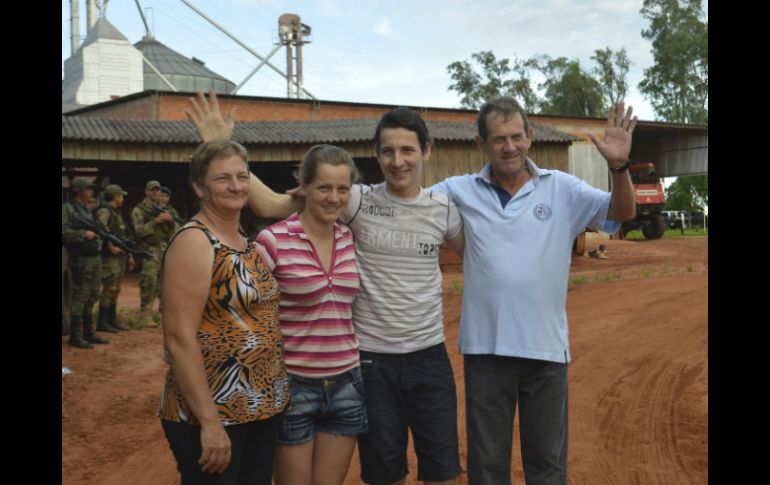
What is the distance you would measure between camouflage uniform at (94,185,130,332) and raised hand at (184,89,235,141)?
735cm

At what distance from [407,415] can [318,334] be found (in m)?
0.63

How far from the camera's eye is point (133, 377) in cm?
771

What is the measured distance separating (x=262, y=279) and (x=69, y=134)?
14966 millimetres

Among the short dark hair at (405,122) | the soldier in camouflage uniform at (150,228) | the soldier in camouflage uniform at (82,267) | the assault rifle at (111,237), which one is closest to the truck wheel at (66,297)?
the soldier in camouflage uniform at (82,267)

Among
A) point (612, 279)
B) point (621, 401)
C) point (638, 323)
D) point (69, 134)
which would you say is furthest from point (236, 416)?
point (69, 134)

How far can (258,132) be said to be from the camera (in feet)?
60.4

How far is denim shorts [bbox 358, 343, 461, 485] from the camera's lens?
302 cm

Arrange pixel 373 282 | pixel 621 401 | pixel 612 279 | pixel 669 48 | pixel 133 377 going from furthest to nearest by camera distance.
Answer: pixel 669 48 < pixel 612 279 < pixel 133 377 < pixel 621 401 < pixel 373 282

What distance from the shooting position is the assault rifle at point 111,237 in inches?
357

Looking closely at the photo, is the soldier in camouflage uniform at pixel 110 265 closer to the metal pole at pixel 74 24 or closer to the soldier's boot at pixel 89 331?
the soldier's boot at pixel 89 331

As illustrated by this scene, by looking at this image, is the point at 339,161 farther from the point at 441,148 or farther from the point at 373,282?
the point at 441,148

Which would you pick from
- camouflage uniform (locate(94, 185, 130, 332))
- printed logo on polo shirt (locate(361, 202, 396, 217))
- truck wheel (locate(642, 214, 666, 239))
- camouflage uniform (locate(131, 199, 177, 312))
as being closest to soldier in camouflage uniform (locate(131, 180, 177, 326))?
camouflage uniform (locate(131, 199, 177, 312))
